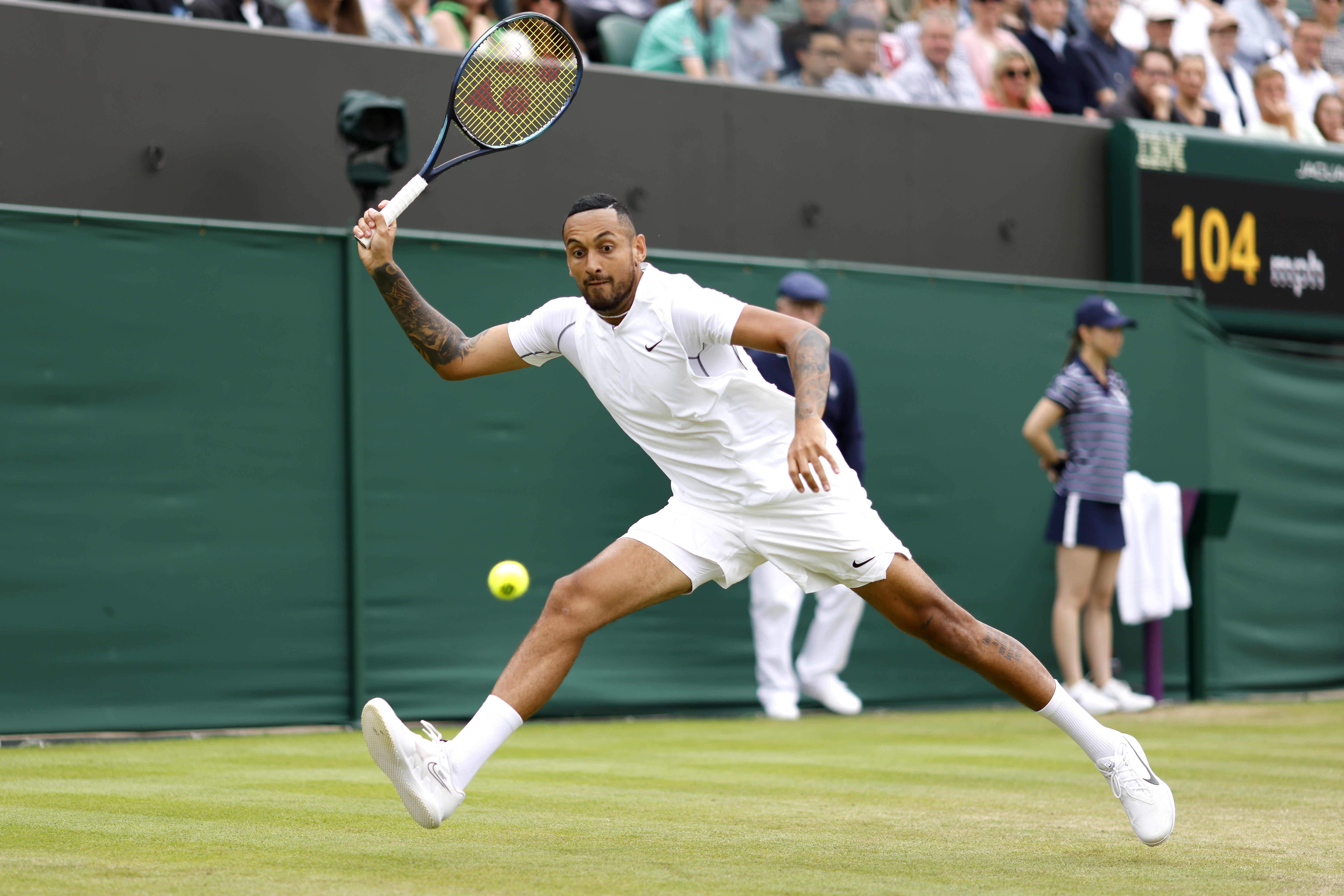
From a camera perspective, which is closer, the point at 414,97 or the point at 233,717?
the point at 233,717

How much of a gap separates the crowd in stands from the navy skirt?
9.97ft

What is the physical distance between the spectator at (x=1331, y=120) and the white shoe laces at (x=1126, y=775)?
9064mm

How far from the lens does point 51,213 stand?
24.7ft

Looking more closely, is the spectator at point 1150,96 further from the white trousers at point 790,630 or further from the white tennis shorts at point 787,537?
the white tennis shorts at point 787,537

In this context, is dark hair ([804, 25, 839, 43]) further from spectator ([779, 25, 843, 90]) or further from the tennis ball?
the tennis ball

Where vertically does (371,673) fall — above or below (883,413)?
below

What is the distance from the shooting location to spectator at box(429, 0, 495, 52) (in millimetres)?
9547

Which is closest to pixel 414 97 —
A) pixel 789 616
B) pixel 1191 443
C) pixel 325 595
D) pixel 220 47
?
pixel 220 47

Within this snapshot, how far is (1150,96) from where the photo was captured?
11578 millimetres

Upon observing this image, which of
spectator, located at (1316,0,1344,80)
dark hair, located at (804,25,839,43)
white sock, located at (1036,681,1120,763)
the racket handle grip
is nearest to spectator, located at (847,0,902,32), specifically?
dark hair, located at (804,25,839,43)

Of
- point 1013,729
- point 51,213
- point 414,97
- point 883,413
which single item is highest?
point 414,97

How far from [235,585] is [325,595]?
44 cm

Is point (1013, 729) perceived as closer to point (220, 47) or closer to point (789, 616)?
point (789, 616)

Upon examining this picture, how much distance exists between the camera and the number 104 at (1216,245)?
1109 centimetres
